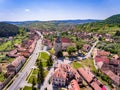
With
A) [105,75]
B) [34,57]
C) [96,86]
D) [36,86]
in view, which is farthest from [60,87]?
[34,57]

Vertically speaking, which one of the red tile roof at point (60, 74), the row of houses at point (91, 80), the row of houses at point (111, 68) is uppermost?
the red tile roof at point (60, 74)

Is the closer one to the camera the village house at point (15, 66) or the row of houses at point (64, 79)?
the row of houses at point (64, 79)

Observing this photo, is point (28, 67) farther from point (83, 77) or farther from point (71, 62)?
point (83, 77)

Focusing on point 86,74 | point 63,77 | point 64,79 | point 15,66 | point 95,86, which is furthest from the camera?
point 15,66

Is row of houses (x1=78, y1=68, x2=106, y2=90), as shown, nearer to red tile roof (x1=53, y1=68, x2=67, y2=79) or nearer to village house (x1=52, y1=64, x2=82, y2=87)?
village house (x1=52, y1=64, x2=82, y2=87)

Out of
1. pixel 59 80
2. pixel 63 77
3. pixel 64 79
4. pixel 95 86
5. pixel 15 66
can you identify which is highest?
pixel 63 77

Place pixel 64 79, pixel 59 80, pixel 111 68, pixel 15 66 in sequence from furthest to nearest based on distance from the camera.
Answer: pixel 111 68
pixel 15 66
pixel 59 80
pixel 64 79

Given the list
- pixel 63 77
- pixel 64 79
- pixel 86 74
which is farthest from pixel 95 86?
pixel 63 77

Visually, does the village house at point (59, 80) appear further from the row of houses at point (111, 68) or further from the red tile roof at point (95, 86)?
the row of houses at point (111, 68)

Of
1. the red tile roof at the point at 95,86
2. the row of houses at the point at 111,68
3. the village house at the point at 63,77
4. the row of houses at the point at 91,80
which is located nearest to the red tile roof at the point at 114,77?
the row of houses at the point at 111,68

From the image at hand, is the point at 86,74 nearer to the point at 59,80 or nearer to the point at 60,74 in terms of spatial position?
the point at 60,74

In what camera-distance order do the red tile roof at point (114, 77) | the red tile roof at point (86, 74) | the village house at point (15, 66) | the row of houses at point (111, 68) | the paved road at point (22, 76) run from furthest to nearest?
the village house at point (15, 66) < the row of houses at point (111, 68) < the red tile roof at point (114, 77) < the red tile roof at point (86, 74) < the paved road at point (22, 76)
